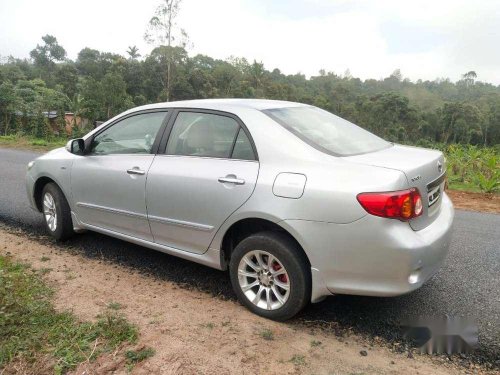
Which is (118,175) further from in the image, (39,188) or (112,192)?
(39,188)

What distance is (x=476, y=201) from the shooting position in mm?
8648

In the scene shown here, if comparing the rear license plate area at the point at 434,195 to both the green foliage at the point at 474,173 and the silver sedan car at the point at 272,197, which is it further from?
the green foliage at the point at 474,173

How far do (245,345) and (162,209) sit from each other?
4.67 ft

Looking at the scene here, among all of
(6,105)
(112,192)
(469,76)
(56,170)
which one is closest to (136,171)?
(112,192)

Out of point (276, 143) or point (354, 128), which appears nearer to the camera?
point (276, 143)

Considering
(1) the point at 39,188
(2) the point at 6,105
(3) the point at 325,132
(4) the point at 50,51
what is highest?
(4) the point at 50,51

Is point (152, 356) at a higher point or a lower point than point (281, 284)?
lower

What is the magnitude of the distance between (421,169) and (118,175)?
8.73 ft

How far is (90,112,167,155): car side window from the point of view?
3.97m

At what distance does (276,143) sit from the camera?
317 centimetres

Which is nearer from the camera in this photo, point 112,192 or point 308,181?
point 308,181

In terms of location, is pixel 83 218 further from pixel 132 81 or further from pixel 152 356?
pixel 132 81

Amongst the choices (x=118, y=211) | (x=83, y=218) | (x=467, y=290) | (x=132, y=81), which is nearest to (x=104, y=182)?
(x=118, y=211)

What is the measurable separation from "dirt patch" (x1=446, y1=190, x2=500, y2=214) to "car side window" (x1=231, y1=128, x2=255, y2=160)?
5.93 m
